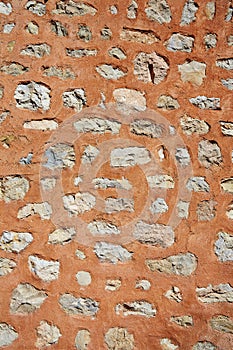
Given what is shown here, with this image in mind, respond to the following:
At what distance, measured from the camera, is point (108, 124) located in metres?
3.15

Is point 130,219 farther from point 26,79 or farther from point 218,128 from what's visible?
point 26,79

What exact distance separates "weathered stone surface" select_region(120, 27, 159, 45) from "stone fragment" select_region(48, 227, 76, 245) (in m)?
1.32

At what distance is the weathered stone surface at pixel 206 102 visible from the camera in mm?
3189

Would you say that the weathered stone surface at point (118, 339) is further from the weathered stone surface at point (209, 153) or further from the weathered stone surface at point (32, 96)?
the weathered stone surface at point (32, 96)

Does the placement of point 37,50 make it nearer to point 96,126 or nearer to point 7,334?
point 96,126

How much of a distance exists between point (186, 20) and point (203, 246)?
151cm

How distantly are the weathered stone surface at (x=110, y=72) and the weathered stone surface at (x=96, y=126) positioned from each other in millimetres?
293

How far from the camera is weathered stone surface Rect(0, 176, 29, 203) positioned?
10.1 ft

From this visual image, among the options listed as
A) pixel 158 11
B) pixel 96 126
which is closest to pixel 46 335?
pixel 96 126

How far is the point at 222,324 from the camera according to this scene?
10.1ft

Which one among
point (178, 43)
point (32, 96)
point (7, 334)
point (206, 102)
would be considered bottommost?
point (7, 334)

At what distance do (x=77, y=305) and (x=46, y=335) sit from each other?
10.7 inches

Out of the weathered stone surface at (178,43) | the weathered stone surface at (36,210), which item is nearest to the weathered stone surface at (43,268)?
the weathered stone surface at (36,210)

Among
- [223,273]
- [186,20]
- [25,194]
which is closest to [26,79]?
[25,194]
